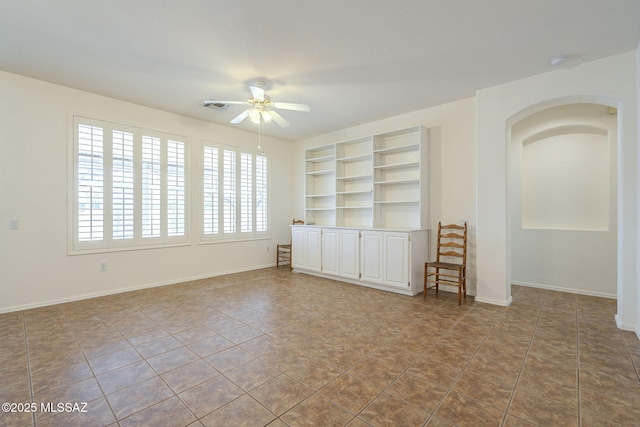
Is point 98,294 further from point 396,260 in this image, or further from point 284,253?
point 396,260

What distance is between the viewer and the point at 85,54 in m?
2.97

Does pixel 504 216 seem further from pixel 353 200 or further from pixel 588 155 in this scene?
pixel 353 200

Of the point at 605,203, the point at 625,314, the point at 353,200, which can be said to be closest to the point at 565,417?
the point at 625,314

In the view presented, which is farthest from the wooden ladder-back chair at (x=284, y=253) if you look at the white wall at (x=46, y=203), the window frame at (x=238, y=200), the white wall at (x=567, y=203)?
the white wall at (x=567, y=203)

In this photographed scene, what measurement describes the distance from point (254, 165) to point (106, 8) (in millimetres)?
3740

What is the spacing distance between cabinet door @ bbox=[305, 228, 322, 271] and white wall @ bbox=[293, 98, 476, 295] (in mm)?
2005

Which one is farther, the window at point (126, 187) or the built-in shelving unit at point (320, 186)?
the built-in shelving unit at point (320, 186)

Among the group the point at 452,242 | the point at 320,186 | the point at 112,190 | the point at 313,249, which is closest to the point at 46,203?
the point at 112,190

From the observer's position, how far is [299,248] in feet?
18.5

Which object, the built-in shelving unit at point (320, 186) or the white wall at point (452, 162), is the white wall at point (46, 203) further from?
the white wall at point (452, 162)

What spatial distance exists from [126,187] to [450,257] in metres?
5.07

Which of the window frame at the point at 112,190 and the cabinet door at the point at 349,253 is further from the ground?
the window frame at the point at 112,190

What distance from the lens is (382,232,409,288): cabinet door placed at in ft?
13.4

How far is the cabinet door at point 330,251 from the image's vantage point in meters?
4.99
